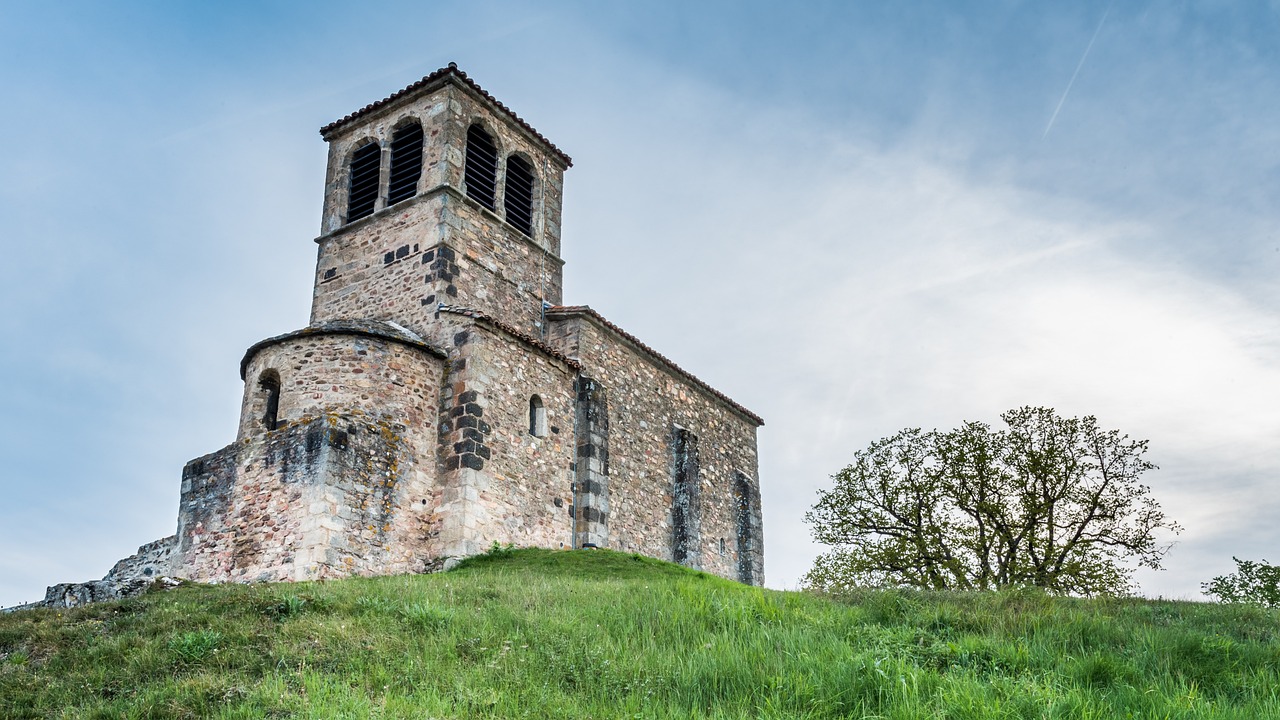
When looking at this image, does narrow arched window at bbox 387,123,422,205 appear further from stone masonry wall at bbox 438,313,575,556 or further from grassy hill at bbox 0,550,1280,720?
grassy hill at bbox 0,550,1280,720

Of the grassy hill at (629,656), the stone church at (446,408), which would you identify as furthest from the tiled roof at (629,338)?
the grassy hill at (629,656)

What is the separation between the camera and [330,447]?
1644 centimetres

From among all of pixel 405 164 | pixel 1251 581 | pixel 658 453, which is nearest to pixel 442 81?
pixel 405 164

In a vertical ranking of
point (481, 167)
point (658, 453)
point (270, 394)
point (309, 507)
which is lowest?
point (309, 507)

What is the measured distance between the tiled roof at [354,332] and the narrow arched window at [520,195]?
5610 mm

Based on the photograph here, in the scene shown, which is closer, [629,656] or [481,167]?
[629,656]

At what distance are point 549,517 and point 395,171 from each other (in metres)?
9.32

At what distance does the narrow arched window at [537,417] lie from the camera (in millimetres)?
20102

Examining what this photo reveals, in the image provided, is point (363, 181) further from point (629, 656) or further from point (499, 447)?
point (629, 656)

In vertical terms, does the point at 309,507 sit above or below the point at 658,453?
below

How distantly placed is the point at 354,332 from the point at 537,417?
14.1 feet

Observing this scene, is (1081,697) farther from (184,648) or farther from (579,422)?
(579,422)

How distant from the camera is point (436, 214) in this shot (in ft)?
69.1

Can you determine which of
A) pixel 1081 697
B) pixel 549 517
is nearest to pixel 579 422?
pixel 549 517
